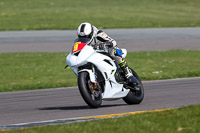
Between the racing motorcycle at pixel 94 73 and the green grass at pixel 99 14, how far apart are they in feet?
64.8

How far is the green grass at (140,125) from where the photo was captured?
6293 mm

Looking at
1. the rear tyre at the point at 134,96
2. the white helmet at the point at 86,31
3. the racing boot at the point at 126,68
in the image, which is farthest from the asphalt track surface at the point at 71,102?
the white helmet at the point at 86,31

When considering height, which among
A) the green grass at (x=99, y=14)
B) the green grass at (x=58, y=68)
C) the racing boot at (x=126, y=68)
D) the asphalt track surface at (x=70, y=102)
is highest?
the racing boot at (x=126, y=68)

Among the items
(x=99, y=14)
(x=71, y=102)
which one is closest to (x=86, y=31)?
(x=71, y=102)

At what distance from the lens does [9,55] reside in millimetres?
18703

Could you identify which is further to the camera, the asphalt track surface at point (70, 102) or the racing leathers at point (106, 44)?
the racing leathers at point (106, 44)

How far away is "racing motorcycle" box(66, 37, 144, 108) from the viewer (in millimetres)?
8258

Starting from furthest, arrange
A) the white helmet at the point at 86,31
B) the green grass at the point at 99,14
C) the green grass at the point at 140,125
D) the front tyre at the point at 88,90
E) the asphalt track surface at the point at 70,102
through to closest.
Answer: the green grass at the point at 99,14
the white helmet at the point at 86,31
the asphalt track surface at the point at 70,102
the front tyre at the point at 88,90
the green grass at the point at 140,125

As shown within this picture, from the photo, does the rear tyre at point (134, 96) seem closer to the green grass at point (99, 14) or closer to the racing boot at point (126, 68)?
the racing boot at point (126, 68)

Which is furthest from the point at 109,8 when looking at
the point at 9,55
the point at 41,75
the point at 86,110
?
the point at 86,110

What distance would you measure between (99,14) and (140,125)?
99.3 feet

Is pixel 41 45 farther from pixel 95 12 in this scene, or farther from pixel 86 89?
pixel 95 12

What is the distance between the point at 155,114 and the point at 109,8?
34.6 meters

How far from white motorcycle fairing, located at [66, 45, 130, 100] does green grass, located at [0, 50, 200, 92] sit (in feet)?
13.6
